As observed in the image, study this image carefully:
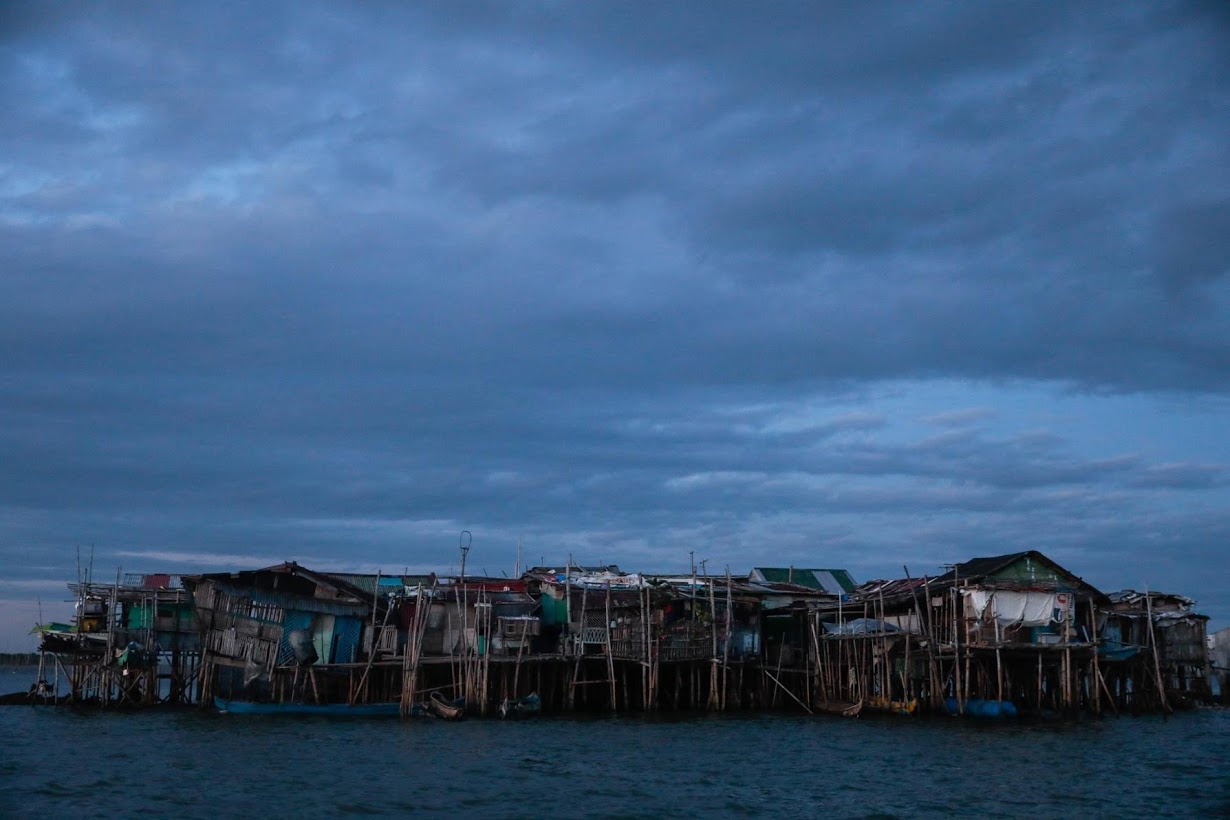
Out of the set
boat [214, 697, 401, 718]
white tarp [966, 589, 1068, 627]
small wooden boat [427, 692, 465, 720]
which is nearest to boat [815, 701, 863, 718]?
white tarp [966, 589, 1068, 627]

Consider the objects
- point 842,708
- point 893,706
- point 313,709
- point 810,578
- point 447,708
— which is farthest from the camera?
point 810,578

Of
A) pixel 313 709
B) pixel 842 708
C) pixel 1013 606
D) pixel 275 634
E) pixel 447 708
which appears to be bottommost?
pixel 313 709

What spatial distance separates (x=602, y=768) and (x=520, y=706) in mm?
13163

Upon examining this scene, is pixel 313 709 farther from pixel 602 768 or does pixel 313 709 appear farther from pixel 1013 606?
pixel 1013 606

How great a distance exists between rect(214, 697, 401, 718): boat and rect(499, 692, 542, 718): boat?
3820 millimetres

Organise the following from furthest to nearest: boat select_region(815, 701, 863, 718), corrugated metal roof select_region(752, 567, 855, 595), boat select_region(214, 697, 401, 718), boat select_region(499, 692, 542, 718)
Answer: corrugated metal roof select_region(752, 567, 855, 595)
boat select_region(815, 701, 863, 718)
boat select_region(499, 692, 542, 718)
boat select_region(214, 697, 401, 718)

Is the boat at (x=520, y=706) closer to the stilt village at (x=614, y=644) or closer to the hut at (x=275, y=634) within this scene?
the stilt village at (x=614, y=644)

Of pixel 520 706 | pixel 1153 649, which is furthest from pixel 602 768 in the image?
pixel 1153 649

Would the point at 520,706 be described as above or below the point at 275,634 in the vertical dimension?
below

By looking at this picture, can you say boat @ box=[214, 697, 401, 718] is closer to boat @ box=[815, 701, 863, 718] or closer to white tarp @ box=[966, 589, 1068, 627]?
boat @ box=[815, 701, 863, 718]

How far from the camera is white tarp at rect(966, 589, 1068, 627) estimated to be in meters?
42.2

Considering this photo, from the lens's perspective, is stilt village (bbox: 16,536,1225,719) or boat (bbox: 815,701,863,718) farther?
boat (bbox: 815,701,863,718)

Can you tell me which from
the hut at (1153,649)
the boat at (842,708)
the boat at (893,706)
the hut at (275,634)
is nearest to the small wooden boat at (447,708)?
the hut at (275,634)

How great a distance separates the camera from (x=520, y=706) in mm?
42344
